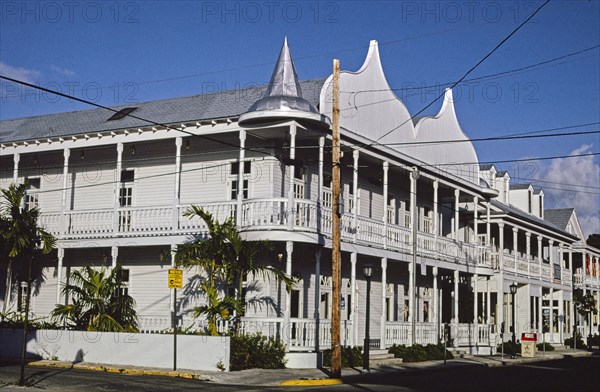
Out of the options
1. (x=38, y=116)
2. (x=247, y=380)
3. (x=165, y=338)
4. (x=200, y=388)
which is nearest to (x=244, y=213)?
(x=165, y=338)

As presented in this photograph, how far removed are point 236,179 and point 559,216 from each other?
133 feet

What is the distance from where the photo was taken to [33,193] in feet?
111

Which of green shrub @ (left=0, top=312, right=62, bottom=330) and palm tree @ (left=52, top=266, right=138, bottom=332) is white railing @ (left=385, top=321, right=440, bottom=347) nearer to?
palm tree @ (left=52, top=266, right=138, bottom=332)

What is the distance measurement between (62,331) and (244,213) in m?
6.85

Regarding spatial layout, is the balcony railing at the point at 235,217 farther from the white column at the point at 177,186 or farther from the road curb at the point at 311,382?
the road curb at the point at 311,382

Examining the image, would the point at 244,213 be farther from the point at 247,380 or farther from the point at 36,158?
the point at 36,158

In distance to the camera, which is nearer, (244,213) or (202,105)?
(244,213)

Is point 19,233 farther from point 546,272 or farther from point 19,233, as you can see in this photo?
point 546,272

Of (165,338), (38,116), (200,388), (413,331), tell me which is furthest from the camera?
(38,116)

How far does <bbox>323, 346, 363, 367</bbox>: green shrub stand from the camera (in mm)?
26594

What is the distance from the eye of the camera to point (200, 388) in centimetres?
1902

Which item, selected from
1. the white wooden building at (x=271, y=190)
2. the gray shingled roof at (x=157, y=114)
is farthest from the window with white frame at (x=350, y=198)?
the gray shingled roof at (x=157, y=114)

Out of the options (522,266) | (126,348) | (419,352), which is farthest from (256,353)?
(522,266)

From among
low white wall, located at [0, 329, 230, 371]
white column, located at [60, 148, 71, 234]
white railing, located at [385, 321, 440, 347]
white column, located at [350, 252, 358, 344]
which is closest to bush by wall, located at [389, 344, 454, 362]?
white railing, located at [385, 321, 440, 347]
